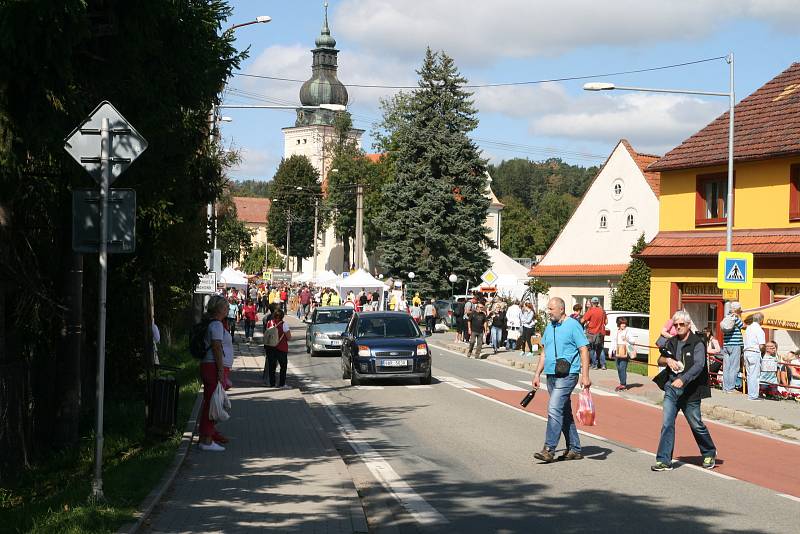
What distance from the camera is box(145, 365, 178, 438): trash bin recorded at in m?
12.8

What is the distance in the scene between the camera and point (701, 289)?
1186 inches

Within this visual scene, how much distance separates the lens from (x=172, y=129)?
13344mm

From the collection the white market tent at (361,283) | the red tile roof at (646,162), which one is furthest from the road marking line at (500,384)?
the red tile roof at (646,162)

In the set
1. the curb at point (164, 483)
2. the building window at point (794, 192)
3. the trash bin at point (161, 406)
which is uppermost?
the building window at point (794, 192)

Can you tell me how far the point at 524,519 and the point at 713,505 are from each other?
194 centimetres

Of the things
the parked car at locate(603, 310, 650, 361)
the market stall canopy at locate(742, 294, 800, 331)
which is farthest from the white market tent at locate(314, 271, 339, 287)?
the market stall canopy at locate(742, 294, 800, 331)

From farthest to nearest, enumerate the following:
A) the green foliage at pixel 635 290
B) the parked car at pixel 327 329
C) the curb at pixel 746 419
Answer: the green foliage at pixel 635 290 < the parked car at pixel 327 329 < the curb at pixel 746 419

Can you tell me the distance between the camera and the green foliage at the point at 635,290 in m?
46.7

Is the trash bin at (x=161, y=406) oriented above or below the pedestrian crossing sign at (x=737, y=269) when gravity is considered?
below

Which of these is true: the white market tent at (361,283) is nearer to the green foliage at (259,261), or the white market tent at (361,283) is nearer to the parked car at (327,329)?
the parked car at (327,329)

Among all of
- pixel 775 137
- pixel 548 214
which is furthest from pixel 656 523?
pixel 548 214

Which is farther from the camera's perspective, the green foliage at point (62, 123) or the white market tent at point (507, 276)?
the white market tent at point (507, 276)

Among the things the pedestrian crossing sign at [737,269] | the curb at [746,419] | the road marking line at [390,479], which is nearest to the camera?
the road marking line at [390,479]

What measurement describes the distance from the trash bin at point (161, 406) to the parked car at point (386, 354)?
9.92 metres
